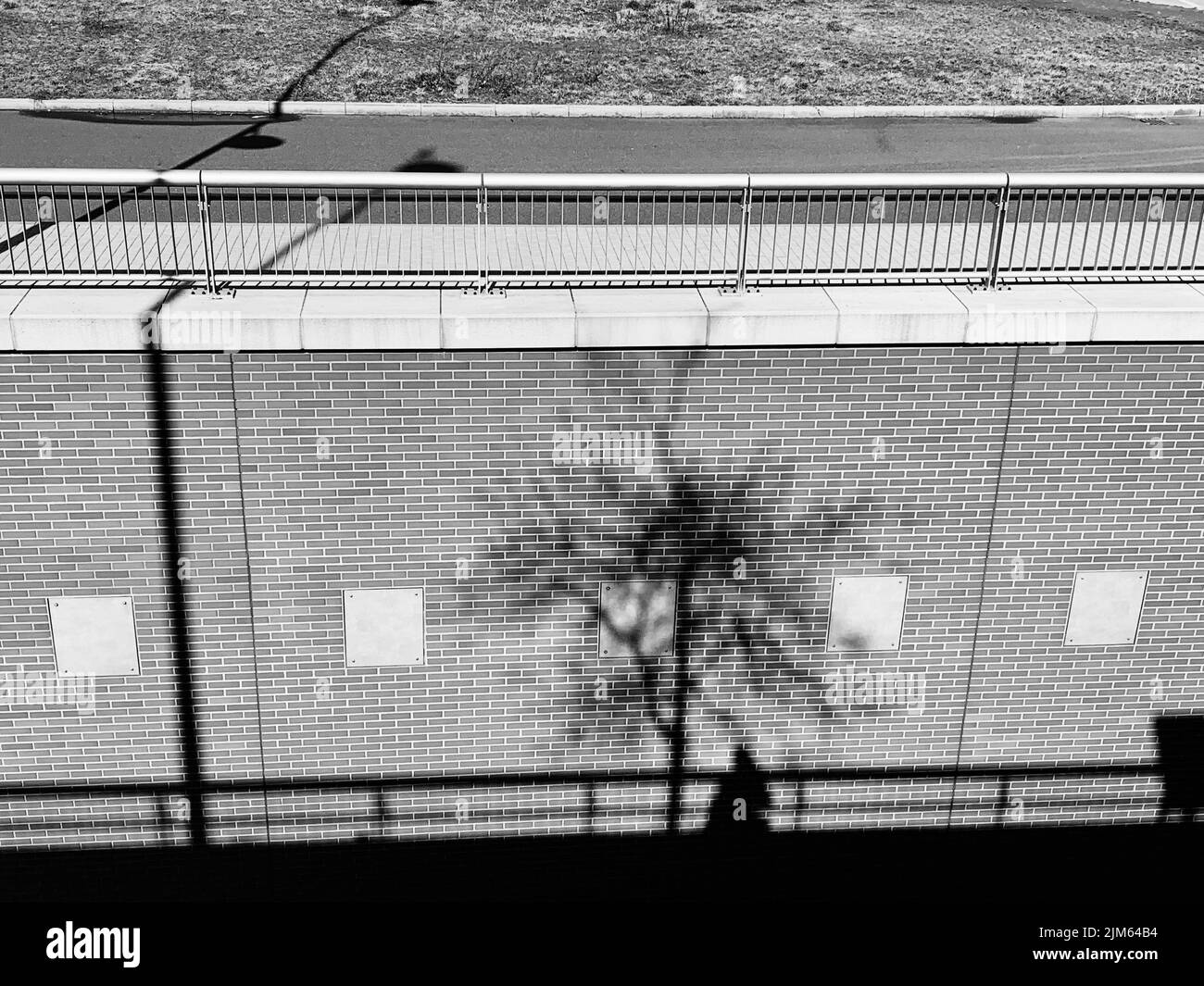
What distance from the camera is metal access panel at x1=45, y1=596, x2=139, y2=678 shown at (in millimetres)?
8273

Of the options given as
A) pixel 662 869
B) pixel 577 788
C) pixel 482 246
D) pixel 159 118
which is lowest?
pixel 662 869

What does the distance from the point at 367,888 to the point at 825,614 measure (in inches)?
154

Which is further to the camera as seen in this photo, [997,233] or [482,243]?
[997,233]

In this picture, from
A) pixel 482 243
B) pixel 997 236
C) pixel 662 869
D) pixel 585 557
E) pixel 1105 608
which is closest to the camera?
pixel 482 243

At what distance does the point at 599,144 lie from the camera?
1409 cm

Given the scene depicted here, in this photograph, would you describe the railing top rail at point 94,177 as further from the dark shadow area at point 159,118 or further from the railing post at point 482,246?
the dark shadow area at point 159,118

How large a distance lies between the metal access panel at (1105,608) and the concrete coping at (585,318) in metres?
1.81

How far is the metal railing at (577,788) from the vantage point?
891 cm

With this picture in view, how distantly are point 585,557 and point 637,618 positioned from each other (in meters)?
0.59

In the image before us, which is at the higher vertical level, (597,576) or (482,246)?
(482,246)

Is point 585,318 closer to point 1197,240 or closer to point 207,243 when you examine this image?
point 207,243

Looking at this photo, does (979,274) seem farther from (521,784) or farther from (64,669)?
(64,669)

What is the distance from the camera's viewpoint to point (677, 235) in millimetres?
9133

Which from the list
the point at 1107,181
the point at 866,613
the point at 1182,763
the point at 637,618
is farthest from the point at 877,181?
the point at 1182,763
